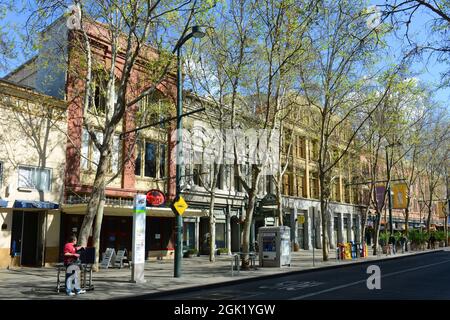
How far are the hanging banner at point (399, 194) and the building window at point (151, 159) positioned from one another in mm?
24688

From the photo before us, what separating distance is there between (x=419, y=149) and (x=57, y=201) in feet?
114

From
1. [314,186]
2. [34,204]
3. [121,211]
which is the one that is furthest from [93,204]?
[314,186]

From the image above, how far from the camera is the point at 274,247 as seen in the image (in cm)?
2295

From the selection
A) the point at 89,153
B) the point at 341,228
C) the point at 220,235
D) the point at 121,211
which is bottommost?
the point at 220,235

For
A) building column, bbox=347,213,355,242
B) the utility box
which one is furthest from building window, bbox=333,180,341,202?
the utility box

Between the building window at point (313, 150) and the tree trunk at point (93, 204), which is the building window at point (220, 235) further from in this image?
the tree trunk at point (93, 204)

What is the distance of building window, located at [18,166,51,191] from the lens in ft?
72.6

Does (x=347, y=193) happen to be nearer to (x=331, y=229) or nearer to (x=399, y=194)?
(x=331, y=229)

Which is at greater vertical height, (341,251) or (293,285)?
(341,251)

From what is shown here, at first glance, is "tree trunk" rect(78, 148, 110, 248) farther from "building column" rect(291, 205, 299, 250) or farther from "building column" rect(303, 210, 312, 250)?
"building column" rect(303, 210, 312, 250)

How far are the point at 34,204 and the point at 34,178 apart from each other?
61.7 inches

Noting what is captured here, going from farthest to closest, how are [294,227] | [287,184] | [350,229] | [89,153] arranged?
[350,229] < [287,184] < [294,227] < [89,153]

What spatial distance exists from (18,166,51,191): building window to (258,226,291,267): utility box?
36.9 ft
